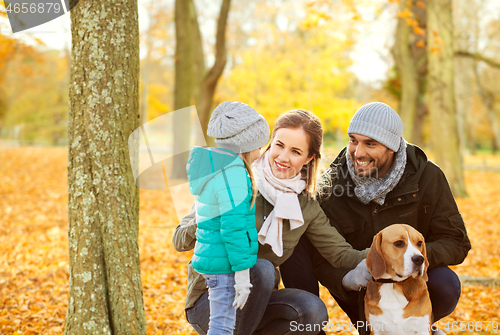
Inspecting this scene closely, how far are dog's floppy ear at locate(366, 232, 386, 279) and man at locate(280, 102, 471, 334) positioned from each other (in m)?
0.14

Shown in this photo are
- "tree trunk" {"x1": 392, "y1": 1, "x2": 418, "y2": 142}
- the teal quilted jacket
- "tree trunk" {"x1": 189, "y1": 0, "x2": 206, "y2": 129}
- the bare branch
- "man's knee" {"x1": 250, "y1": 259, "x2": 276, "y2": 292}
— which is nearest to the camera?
the teal quilted jacket

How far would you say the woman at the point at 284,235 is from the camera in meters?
2.37

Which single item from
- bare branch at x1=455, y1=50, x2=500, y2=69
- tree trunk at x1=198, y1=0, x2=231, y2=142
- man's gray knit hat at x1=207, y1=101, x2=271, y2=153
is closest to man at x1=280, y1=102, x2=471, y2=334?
man's gray knit hat at x1=207, y1=101, x2=271, y2=153

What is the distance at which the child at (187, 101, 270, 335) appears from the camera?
6.88 feet

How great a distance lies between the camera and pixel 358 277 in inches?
100

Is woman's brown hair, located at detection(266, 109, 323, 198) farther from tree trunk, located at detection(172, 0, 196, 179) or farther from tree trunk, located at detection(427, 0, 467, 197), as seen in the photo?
tree trunk, located at detection(172, 0, 196, 179)

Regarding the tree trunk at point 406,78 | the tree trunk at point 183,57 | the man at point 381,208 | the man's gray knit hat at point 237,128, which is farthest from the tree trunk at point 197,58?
the man's gray knit hat at point 237,128

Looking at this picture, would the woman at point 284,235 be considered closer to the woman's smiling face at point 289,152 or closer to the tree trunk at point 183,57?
the woman's smiling face at point 289,152

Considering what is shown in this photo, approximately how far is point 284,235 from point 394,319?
2.80 feet

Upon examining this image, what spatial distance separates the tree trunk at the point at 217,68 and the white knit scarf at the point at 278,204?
7.79m

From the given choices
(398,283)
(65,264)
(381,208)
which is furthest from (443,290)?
(65,264)

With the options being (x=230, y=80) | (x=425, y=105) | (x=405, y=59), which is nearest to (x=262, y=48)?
(x=230, y=80)

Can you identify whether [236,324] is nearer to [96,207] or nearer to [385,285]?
[385,285]

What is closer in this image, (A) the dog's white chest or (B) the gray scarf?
(A) the dog's white chest
